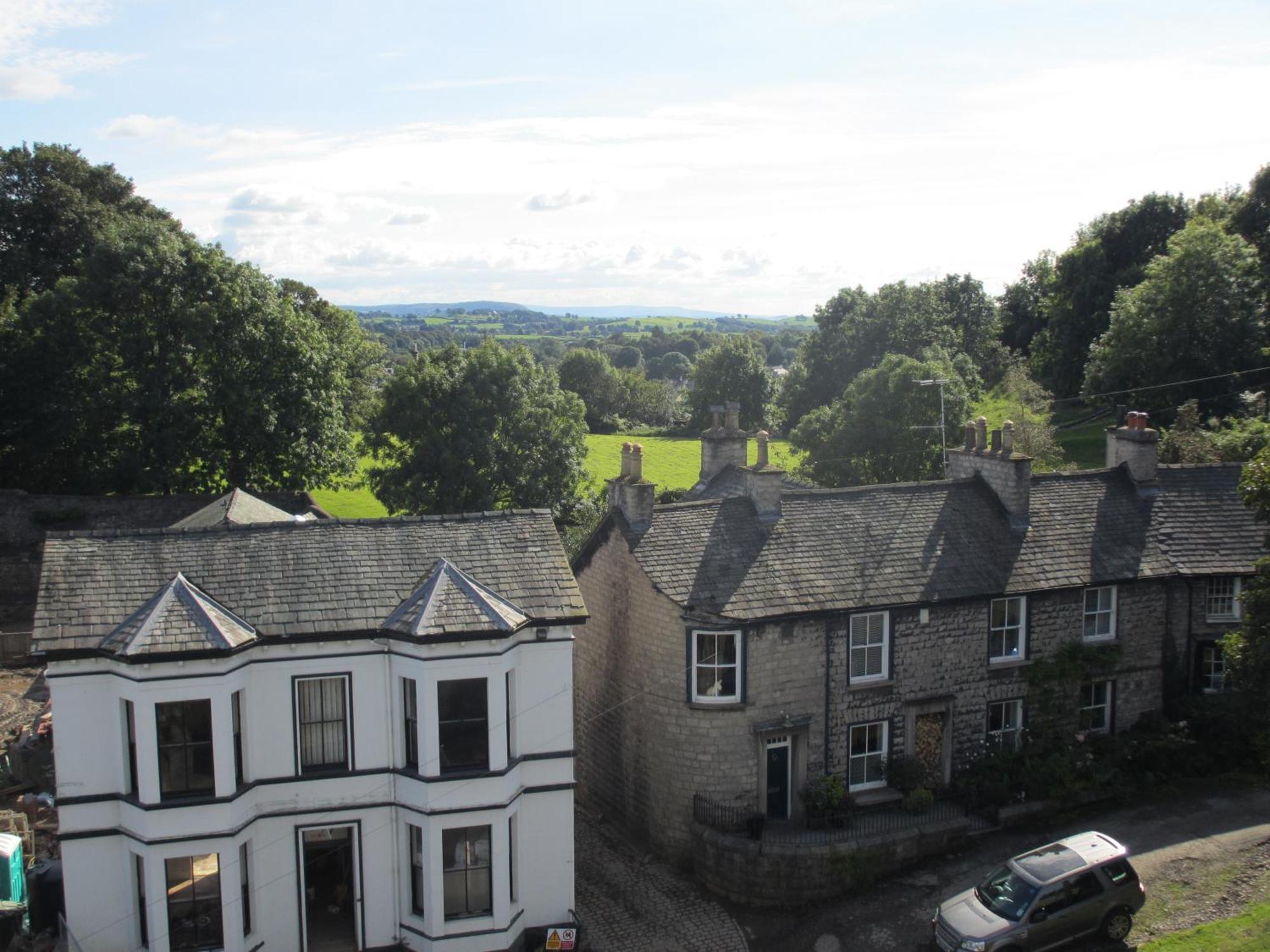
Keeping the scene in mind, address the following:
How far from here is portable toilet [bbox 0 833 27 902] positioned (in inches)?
794

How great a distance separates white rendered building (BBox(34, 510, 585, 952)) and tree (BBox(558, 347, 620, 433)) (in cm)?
9456

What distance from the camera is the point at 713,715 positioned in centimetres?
2331

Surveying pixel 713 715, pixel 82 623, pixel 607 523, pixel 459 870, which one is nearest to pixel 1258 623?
pixel 713 715

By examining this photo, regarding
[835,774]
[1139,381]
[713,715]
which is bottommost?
[835,774]

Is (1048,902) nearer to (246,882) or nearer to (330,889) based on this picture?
(330,889)

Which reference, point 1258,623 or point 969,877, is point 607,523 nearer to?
point 969,877

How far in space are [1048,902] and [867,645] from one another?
6.86 metres

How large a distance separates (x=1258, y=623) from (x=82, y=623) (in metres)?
21.5

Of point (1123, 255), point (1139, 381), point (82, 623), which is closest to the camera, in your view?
point (82, 623)

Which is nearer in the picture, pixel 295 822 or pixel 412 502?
pixel 295 822

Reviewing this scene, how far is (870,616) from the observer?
24.4 metres

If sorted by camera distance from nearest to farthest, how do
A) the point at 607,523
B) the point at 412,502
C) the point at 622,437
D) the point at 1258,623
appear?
the point at 1258,623 < the point at 607,523 < the point at 412,502 < the point at 622,437

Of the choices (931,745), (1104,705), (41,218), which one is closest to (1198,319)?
(1104,705)

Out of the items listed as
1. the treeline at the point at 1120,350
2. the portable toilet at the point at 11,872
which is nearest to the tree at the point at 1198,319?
the treeline at the point at 1120,350
